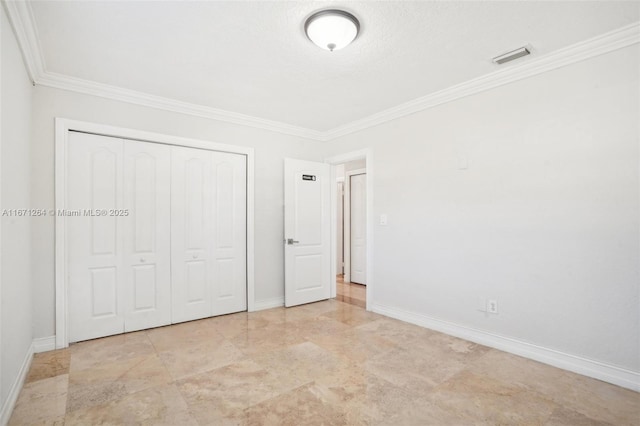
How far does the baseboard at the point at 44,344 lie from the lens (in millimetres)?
2805

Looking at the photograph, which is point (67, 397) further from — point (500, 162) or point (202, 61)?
point (500, 162)

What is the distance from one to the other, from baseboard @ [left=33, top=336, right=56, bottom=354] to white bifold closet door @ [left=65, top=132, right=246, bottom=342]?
0.16 meters

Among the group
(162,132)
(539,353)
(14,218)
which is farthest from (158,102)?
(539,353)

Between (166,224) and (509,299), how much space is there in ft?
11.6

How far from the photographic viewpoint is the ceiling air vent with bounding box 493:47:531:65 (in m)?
Answer: 2.50

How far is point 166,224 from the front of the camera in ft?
11.6

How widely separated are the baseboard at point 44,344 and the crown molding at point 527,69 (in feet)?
13.4

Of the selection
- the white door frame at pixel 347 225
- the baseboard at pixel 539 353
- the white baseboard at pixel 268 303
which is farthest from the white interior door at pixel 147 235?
the white door frame at pixel 347 225

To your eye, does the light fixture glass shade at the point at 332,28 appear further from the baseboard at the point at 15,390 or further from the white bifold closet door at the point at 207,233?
the baseboard at the point at 15,390

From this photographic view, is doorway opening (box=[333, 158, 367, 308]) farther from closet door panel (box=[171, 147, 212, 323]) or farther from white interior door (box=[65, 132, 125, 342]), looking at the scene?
white interior door (box=[65, 132, 125, 342])

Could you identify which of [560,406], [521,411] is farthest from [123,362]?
[560,406]

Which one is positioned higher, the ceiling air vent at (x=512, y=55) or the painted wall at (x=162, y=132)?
the ceiling air vent at (x=512, y=55)

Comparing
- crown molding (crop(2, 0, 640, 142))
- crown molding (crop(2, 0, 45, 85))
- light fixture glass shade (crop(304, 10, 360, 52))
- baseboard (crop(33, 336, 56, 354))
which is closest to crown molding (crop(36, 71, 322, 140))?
crown molding (crop(2, 0, 640, 142))

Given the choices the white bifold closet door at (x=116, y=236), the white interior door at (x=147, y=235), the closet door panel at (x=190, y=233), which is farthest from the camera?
the closet door panel at (x=190, y=233)
